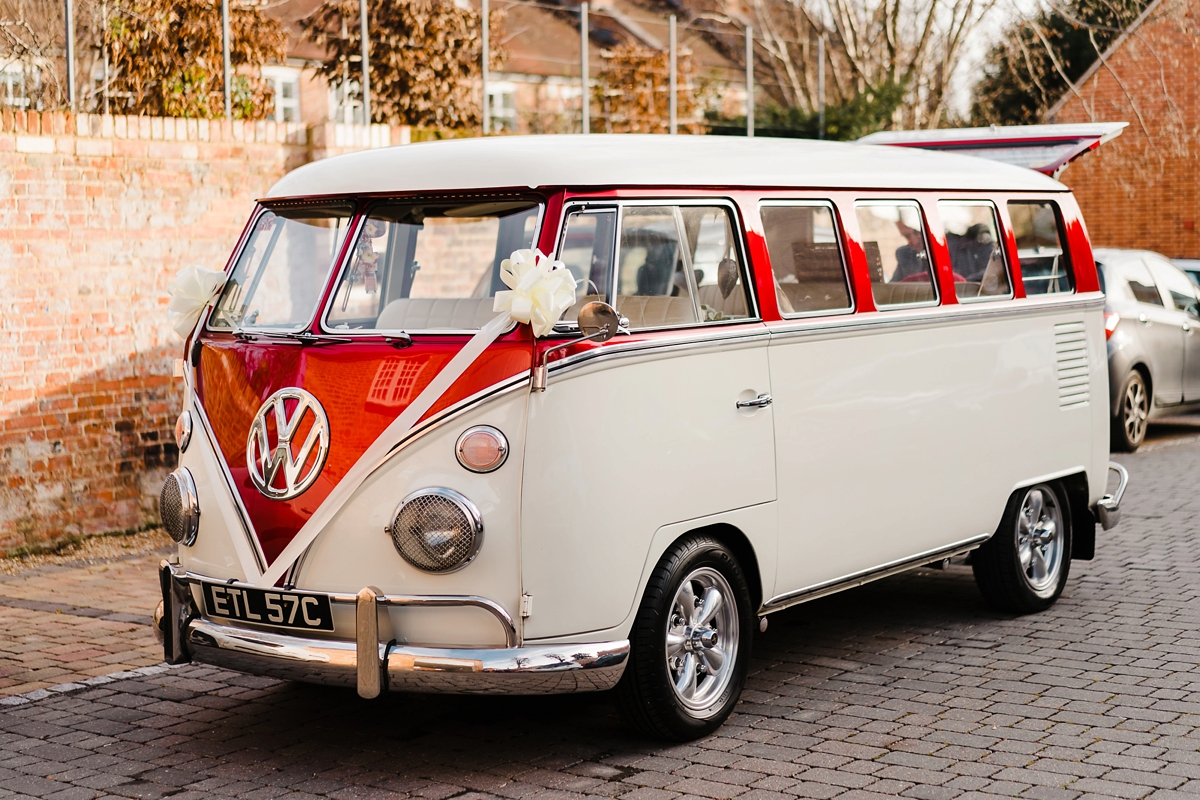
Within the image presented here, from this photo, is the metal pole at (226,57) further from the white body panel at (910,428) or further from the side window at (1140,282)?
the side window at (1140,282)

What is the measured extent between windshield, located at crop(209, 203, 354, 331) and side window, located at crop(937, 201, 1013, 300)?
3.07 meters

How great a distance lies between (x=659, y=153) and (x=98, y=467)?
5358mm

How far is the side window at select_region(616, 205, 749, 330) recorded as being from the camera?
17.1 feet

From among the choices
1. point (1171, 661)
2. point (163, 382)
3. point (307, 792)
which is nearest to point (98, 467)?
point (163, 382)

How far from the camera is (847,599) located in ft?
26.0

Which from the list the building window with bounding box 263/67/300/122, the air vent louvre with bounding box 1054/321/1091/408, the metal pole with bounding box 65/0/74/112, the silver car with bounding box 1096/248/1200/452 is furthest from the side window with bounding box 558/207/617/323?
the silver car with bounding box 1096/248/1200/452

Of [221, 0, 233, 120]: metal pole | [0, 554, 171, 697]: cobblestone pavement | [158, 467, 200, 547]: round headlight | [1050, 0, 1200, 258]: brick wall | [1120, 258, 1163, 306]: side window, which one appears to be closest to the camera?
[158, 467, 200, 547]: round headlight

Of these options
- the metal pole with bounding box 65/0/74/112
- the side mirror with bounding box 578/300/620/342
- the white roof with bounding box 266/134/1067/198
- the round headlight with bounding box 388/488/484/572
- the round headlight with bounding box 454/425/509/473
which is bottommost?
the round headlight with bounding box 388/488/484/572

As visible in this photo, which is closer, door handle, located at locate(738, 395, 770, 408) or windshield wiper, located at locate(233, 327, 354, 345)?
windshield wiper, located at locate(233, 327, 354, 345)

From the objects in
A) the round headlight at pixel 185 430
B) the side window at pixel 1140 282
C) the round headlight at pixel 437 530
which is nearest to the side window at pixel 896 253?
the round headlight at pixel 437 530

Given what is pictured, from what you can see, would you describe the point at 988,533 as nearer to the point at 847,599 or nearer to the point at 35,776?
the point at 847,599

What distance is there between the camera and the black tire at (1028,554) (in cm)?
724

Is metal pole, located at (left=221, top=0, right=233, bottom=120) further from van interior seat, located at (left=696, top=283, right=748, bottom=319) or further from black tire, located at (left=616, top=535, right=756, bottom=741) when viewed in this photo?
black tire, located at (left=616, top=535, right=756, bottom=741)

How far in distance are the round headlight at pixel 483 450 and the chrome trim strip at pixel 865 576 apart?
1.54 meters
